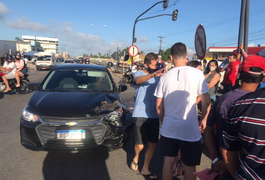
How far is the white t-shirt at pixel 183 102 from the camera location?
7.50ft

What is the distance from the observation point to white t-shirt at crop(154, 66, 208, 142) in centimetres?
229

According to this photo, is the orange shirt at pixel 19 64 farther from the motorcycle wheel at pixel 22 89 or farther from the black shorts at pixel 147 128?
the black shorts at pixel 147 128

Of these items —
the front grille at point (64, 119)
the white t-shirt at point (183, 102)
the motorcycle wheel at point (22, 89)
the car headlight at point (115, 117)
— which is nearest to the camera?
the white t-shirt at point (183, 102)

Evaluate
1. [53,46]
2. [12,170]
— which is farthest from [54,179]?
[53,46]

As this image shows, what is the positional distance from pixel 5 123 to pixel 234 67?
6.15 meters

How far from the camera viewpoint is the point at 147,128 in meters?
3.10

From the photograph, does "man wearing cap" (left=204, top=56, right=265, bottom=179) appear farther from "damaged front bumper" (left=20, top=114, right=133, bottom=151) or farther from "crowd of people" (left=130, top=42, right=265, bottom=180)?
"damaged front bumper" (left=20, top=114, right=133, bottom=151)

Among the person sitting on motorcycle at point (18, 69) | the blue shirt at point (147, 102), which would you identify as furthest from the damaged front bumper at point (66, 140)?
the person sitting on motorcycle at point (18, 69)

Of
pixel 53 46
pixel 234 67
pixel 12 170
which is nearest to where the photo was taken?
pixel 12 170

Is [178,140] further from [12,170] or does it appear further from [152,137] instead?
[12,170]

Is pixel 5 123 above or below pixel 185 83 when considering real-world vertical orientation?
below

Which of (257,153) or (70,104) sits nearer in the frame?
(257,153)

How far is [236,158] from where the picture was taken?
154cm

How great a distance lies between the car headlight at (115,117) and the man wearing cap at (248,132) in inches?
82.7
